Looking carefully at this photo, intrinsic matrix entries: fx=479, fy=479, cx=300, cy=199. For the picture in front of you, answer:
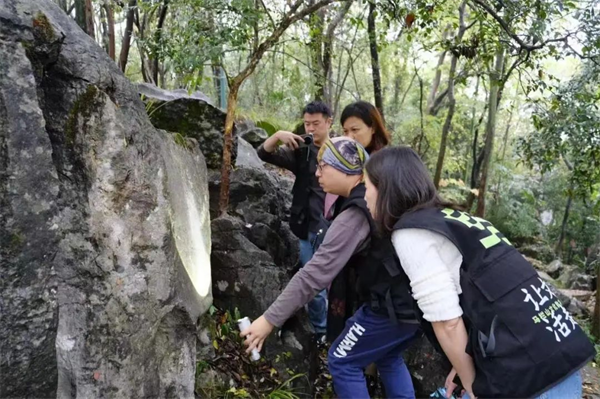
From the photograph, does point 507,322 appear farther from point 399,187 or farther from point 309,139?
point 309,139

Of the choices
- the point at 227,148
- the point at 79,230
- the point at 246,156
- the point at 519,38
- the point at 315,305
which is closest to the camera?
the point at 79,230

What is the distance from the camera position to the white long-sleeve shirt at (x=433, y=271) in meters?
1.99

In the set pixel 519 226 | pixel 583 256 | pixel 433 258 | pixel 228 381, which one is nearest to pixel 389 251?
pixel 433 258

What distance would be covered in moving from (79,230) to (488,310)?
186 centimetres

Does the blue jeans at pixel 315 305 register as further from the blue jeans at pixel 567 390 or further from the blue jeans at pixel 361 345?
the blue jeans at pixel 567 390

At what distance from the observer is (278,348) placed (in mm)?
4219

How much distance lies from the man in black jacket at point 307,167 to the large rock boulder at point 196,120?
35.3 inches

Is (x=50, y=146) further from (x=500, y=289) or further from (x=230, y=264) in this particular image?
(x=230, y=264)

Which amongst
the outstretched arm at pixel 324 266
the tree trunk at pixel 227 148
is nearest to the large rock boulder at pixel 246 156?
the tree trunk at pixel 227 148

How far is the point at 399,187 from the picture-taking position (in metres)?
2.28

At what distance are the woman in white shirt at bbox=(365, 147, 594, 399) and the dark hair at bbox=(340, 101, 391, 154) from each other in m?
2.00

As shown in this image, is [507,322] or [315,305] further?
[315,305]

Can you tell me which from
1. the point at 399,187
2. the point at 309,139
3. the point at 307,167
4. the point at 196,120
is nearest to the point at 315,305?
the point at 307,167

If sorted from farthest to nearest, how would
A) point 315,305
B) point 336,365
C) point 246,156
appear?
point 246,156 < point 315,305 < point 336,365
